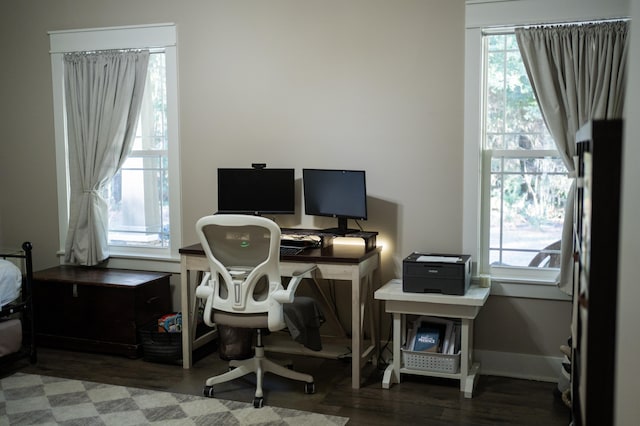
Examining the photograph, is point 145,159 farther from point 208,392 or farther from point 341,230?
point 208,392

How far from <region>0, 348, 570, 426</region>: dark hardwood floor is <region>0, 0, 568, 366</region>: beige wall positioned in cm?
45

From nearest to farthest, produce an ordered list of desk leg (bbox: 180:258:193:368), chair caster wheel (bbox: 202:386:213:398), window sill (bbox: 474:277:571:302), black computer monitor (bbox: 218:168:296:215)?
chair caster wheel (bbox: 202:386:213:398), window sill (bbox: 474:277:571:302), desk leg (bbox: 180:258:193:368), black computer monitor (bbox: 218:168:296:215)

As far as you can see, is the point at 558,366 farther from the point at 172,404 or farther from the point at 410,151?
the point at 172,404

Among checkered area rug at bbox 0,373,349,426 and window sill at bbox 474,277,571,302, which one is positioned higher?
window sill at bbox 474,277,571,302

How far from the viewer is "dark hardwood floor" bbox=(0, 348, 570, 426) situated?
349 cm

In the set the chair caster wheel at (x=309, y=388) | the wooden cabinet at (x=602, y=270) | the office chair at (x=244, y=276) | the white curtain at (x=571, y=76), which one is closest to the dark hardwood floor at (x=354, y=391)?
the chair caster wheel at (x=309, y=388)

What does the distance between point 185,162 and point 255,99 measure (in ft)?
2.32

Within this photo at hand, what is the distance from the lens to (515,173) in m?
4.06

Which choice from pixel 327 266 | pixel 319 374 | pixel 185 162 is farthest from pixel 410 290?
pixel 185 162

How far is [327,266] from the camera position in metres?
3.88

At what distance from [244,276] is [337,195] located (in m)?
0.94

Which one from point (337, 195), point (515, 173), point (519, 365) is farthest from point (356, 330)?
point (515, 173)

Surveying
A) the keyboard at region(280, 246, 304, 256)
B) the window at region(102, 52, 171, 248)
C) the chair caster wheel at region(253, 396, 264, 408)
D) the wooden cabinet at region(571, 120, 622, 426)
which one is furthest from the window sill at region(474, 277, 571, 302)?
the wooden cabinet at region(571, 120, 622, 426)

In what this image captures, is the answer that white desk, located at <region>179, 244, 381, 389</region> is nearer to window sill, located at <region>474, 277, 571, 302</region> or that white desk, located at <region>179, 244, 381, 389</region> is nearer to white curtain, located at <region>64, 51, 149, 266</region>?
window sill, located at <region>474, 277, 571, 302</region>
